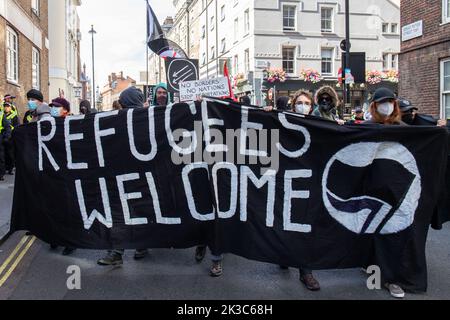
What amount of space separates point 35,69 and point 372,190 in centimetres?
2010

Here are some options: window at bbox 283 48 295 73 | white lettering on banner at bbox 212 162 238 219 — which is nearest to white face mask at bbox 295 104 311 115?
white lettering on banner at bbox 212 162 238 219

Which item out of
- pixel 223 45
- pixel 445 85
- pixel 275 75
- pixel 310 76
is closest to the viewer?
pixel 445 85

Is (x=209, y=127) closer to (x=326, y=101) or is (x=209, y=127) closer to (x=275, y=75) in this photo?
(x=326, y=101)

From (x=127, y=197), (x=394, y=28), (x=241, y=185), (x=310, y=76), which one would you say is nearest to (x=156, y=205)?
Result: (x=127, y=197)

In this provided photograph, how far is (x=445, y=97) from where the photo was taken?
13086mm

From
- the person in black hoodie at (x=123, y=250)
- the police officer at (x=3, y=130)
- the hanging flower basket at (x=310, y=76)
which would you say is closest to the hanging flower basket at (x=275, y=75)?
the hanging flower basket at (x=310, y=76)

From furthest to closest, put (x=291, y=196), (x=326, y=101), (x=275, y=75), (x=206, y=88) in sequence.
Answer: (x=275, y=75)
(x=206, y=88)
(x=326, y=101)
(x=291, y=196)

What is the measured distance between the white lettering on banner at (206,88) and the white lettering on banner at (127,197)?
7.25ft

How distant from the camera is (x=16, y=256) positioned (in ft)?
17.8

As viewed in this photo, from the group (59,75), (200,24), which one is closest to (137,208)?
(59,75)

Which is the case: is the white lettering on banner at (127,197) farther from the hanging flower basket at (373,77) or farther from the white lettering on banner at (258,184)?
the hanging flower basket at (373,77)

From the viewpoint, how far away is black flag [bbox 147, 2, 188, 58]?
457 inches

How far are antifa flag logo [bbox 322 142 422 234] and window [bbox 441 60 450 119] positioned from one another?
9789mm

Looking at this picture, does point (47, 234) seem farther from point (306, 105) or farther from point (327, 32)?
point (327, 32)
